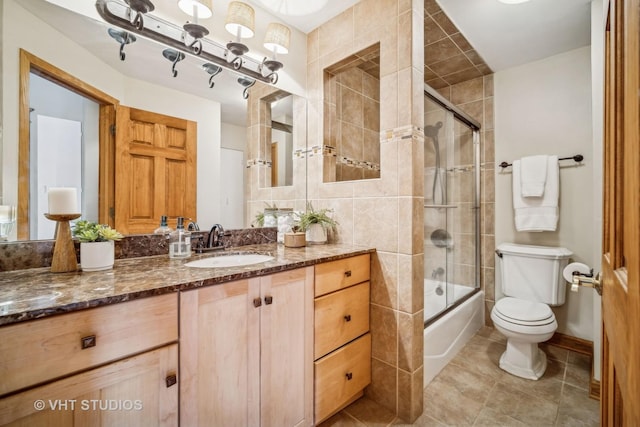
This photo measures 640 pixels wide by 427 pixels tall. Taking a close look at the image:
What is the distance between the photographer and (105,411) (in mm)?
752

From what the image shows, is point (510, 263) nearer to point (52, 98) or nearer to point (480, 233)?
point (480, 233)

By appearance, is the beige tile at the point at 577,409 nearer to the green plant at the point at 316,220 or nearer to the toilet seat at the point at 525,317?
the toilet seat at the point at 525,317

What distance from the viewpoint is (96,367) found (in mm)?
735

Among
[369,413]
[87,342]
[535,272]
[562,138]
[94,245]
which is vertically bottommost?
[369,413]

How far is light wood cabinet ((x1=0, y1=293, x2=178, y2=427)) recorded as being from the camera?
64 cm

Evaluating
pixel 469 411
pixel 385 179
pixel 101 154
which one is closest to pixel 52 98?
pixel 101 154

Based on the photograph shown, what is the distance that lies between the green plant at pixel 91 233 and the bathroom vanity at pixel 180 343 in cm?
14

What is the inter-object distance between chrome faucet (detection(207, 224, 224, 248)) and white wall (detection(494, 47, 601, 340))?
2.46m

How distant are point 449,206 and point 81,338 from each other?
255cm

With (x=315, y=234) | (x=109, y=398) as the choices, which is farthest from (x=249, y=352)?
(x=315, y=234)

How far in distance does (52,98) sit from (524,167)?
9.88 ft

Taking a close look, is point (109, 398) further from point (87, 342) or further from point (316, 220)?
point (316, 220)

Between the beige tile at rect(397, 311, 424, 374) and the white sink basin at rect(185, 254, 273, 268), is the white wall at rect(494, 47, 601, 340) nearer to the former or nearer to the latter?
the beige tile at rect(397, 311, 424, 374)

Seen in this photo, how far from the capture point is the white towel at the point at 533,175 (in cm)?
221
